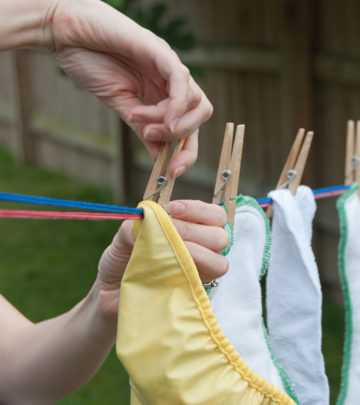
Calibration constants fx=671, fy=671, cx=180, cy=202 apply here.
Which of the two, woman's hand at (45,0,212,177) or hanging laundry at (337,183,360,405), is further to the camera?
hanging laundry at (337,183,360,405)

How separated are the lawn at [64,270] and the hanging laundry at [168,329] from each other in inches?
74.0

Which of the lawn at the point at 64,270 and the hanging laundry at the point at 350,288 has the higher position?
the hanging laundry at the point at 350,288

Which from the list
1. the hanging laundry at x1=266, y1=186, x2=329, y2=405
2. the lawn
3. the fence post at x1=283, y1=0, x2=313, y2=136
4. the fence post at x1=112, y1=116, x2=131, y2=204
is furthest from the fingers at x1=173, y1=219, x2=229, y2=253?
the fence post at x1=112, y1=116, x2=131, y2=204

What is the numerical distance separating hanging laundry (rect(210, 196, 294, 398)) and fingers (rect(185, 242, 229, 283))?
14 cm

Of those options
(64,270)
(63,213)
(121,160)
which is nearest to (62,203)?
(63,213)

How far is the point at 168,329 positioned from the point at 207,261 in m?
0.10

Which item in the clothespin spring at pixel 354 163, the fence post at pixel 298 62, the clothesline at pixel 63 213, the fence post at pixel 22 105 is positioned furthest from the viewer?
the fence post at pixel 22 105

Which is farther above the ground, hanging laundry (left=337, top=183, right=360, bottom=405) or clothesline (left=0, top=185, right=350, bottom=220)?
clothesline (left=0, top=185, right=350, bottom=220)

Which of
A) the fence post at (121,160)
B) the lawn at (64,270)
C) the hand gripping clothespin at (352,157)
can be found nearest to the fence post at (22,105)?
the lawn at (64,270)

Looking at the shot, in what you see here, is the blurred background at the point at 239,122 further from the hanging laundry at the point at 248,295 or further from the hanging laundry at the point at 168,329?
the hanging laundry at the point at 168,329

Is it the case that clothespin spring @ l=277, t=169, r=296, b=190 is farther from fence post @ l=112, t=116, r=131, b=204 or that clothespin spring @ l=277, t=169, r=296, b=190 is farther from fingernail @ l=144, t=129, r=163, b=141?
fence post @ l=112, t=116, r=131, b=204

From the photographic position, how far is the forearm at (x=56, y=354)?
3.67 feet

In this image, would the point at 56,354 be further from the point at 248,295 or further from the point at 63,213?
the point at 63,213

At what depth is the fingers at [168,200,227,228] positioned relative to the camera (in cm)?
86
